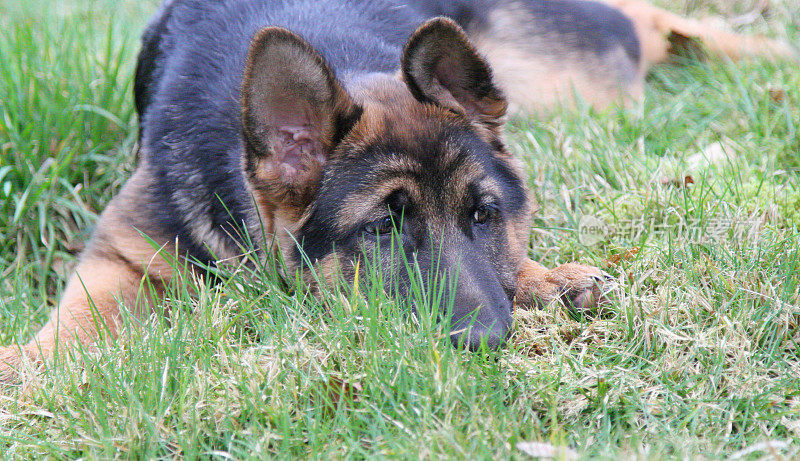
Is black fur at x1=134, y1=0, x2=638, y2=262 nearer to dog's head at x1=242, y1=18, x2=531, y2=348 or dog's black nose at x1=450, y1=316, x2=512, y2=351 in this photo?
dog's head at x1=242, y1=18, x2=531, y2=348

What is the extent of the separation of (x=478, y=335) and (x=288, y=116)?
1.21m

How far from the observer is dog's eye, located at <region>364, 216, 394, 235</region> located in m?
3.09

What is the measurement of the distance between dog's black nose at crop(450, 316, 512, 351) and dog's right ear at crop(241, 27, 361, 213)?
2.94 ft

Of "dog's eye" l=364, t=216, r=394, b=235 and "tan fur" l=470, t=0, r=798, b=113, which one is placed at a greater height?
"dog's eye" l=364, t=216, r=394, b=235

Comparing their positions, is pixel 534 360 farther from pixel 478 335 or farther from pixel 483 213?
pixel 483 213

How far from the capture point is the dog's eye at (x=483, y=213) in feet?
10.5

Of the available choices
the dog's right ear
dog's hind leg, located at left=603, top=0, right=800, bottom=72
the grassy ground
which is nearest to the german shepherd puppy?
the dog's right ear

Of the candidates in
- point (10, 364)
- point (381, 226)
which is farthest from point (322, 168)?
point (10, 364)

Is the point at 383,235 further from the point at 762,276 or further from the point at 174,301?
the point at 762,276

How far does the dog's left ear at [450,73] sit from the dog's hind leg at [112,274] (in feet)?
4.60

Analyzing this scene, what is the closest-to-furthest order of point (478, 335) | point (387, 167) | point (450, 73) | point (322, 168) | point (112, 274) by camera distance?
point (478, 335), point (387, 167), point (322, 168), point (450, 73), point (112, 274)

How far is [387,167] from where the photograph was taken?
3074 mm

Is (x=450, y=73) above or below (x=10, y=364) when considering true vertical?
above

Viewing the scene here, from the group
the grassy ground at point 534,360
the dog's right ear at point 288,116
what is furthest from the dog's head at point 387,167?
the grassy ground at point 534,360
